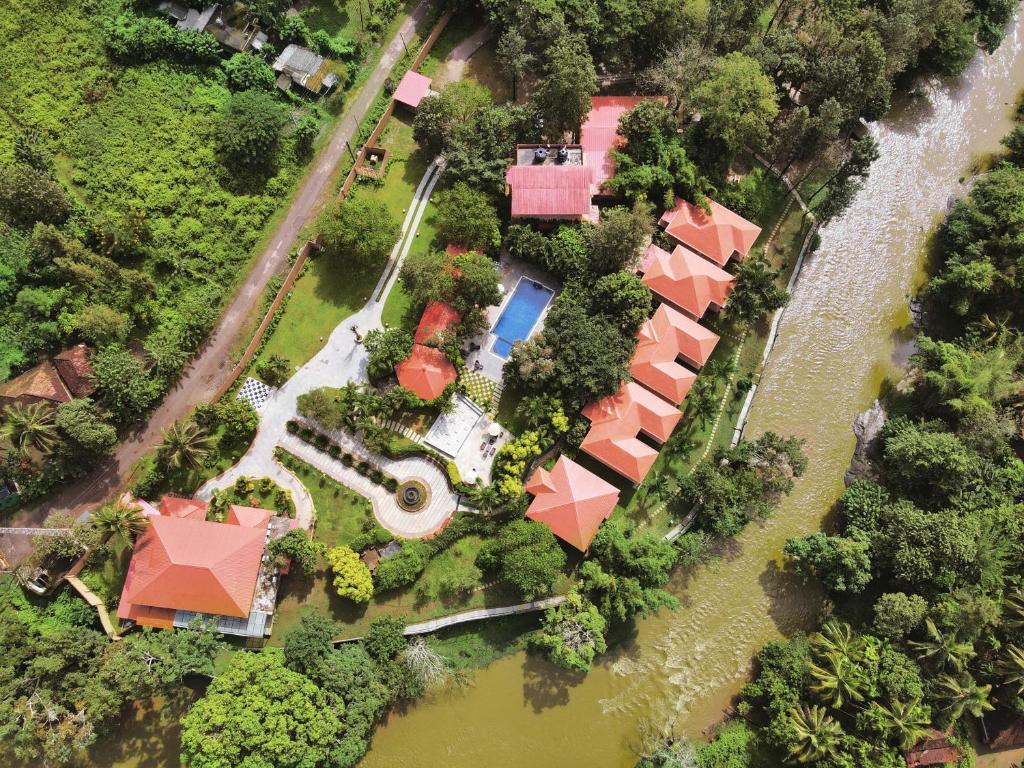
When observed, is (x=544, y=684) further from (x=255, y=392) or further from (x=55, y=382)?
(x=55, y=382)

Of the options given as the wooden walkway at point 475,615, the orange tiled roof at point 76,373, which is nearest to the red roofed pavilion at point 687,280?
the wooden walkway at point 475,615

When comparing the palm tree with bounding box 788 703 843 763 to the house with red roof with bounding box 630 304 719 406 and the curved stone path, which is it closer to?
the house with red roof with bounding box 630 304 719 406

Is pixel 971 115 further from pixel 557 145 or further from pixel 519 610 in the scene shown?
pixel 519 610

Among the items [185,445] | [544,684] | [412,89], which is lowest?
[544,684]

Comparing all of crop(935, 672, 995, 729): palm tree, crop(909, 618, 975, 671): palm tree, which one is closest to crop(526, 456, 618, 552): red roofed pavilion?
crop(909, 618, 975, 671): palm tree

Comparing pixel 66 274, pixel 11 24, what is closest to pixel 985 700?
pixel 66 274

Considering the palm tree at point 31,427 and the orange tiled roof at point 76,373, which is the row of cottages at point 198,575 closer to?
the palm tree at point 31,427

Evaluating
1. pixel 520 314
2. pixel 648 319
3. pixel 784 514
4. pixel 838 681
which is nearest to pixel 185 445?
pixel 520 314
